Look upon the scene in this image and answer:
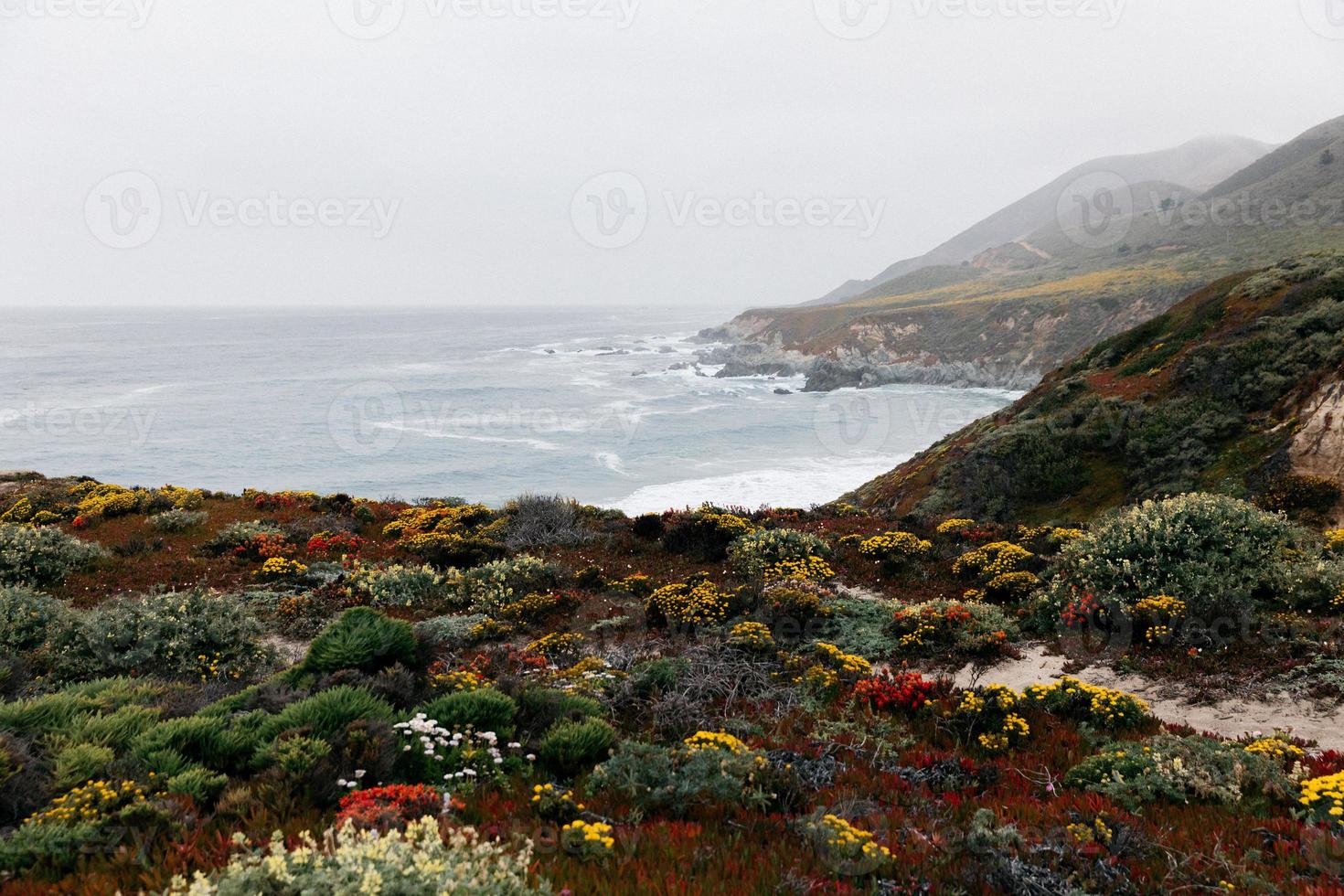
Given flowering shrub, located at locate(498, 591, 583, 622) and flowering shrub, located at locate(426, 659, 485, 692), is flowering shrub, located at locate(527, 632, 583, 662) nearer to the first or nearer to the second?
flowering shrub, located at locate(498, 591, 583, 622)

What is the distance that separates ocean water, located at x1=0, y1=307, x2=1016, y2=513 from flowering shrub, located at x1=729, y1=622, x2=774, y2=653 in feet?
93.6

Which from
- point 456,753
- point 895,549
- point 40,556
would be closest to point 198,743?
point 456,753

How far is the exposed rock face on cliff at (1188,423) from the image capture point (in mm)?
16922

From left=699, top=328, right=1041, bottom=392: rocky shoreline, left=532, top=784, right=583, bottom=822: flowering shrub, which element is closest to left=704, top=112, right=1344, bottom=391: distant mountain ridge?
left=699, top=328, right=1041, bottom=392: rocky shoreline

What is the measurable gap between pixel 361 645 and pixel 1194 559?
41.1ft

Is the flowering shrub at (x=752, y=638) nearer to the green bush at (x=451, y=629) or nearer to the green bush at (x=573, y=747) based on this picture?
the green bush at (x=573, y=747)

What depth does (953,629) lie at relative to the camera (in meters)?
10.6

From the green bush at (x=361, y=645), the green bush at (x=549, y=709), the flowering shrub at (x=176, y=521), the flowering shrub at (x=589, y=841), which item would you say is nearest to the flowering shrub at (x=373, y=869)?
the flowering shrub at (x=589, y=841)

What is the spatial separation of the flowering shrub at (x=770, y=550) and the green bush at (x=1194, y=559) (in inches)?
189

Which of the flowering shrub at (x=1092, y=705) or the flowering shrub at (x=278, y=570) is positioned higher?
the flowering shrub at (x=278, y=570)

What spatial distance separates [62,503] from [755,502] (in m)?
29.9

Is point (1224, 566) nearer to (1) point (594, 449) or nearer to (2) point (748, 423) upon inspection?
(1) point (594, 449)

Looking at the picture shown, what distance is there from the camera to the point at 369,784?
4914 mm
